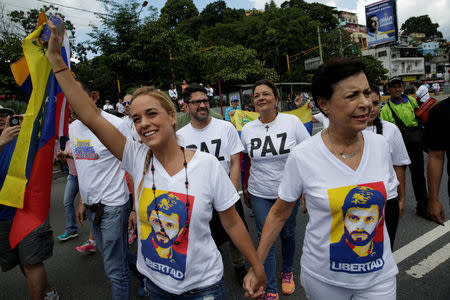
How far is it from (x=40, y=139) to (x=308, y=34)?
51.2 meters

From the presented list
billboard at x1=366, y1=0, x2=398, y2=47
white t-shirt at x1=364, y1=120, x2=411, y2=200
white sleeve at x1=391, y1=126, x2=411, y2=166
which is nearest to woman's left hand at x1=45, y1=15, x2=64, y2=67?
white t-shirt at x1=364, y1=120, x2=411, y2=200

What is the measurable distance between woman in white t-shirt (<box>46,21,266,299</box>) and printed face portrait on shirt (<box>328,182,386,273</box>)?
0.46 m

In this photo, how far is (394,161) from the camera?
2.57 m

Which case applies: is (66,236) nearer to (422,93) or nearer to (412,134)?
(412,134)

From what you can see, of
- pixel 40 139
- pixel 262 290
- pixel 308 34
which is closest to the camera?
pixel 262 290

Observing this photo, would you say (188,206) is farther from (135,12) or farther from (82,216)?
(135,12)

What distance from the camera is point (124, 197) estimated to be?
2.71 m

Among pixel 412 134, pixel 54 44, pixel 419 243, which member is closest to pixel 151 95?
pixel 54 44

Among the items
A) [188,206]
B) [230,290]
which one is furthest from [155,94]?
[230,290]

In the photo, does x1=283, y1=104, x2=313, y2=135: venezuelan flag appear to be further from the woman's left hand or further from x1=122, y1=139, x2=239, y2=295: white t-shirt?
the woman's left hand

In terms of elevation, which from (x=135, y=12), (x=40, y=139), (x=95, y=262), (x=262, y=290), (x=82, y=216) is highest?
(x=135, y=12)

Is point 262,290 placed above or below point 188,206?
below

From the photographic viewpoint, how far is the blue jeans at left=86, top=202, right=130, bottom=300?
2434mm

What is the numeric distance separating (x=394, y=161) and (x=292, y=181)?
1.41 metres
